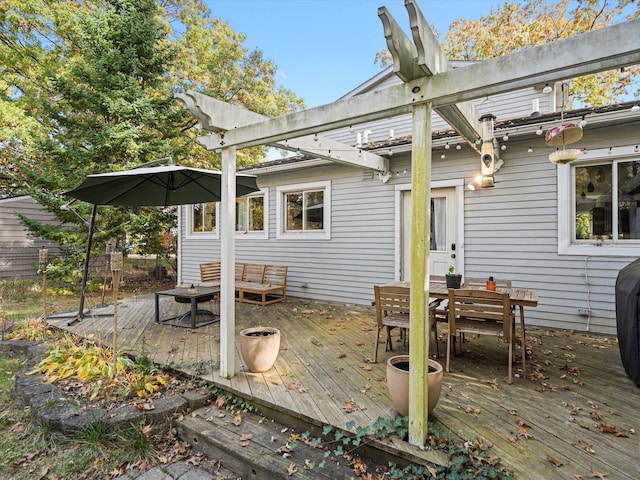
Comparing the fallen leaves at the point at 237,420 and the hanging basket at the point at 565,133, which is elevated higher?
the hanging basket at the point at 565,133

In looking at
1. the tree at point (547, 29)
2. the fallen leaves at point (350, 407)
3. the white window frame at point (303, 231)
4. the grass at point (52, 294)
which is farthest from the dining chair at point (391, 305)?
the tree at point (547, 29)

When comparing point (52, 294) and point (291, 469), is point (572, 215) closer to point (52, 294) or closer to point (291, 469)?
point (291, 469)

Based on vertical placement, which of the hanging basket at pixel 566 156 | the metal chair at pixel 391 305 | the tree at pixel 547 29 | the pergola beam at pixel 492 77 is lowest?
the metal chair at pixel 391 305

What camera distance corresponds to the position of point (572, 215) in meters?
4.59

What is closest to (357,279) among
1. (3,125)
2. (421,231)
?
(421,231)

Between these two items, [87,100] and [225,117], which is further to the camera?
[87,100]

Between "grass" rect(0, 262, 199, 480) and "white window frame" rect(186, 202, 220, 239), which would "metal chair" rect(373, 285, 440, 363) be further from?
"white window frame" rect(186, 202, 220, 239)

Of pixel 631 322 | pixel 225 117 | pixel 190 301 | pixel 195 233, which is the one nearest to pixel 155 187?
pixel 190 301

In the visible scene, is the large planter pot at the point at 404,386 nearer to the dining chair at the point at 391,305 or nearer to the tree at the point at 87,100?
the dining chair at the point at 391,305

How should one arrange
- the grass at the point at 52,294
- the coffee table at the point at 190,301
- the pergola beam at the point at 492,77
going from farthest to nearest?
the grass at the point at 52,294 → the coffee table at the point at 190,301 → the pergola beam at the point at 492,77

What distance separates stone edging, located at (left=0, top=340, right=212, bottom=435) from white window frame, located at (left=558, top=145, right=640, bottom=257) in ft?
16.0

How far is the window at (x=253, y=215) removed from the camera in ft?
25.3

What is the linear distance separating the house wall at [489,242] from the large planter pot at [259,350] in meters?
3.26

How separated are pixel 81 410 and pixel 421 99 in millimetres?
3555
